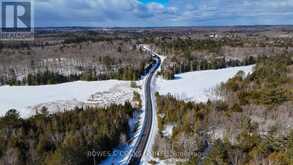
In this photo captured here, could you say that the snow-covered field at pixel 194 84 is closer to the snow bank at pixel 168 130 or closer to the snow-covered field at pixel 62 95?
the snow-covered field at pixel 62 95

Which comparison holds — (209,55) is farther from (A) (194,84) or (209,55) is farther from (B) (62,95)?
(B) (62,95)

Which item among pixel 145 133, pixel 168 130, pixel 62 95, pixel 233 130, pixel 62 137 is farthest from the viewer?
pixel 62 95

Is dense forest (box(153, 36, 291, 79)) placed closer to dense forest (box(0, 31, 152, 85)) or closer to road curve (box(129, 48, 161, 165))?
dense forest (box(0, 31, 152, 85))

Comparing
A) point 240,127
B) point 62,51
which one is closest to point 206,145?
point 240,127

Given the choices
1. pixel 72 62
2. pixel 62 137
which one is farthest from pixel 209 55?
pixel 62 137

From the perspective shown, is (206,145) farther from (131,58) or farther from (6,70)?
(6,70)
